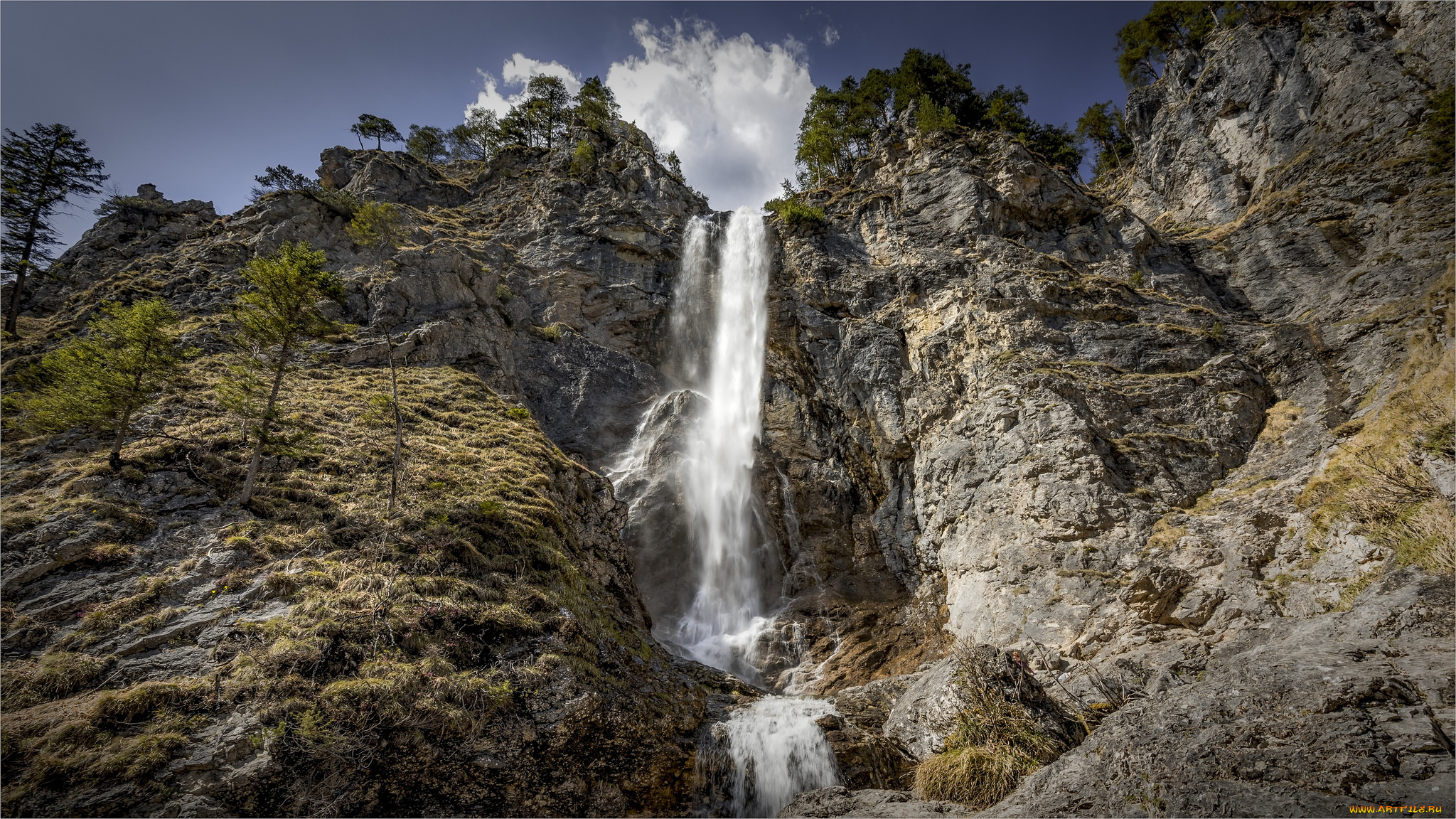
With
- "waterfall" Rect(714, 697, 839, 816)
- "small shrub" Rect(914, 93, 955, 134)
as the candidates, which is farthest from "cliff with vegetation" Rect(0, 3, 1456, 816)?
"small shrub" Rect(914, 93, 955, 134)

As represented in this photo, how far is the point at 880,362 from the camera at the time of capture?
25875 millimetres

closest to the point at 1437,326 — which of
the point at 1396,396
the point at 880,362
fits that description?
the point at 1396,396

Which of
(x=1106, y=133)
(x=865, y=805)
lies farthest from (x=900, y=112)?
(x=865, y=805)

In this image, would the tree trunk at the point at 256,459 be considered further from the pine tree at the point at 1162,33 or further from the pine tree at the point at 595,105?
the pine tree at the point at 1162,33

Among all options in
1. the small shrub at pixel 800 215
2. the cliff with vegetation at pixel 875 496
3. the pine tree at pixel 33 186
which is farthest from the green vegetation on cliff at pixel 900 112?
the pine tree at pixel 33 186

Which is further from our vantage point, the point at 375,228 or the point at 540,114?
the point at 540,114

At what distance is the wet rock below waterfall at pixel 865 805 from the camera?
877cm

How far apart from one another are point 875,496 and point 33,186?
4837 centimetres

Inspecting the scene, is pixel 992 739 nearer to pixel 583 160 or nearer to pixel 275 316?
pixel 275 316

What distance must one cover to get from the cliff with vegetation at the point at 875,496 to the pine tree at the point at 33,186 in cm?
239

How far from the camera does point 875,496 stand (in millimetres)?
25656

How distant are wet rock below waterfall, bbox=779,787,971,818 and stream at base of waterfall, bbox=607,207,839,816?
155 cm

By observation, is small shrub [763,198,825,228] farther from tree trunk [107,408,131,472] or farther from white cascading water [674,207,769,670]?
tree trunk [107,408,131,472]

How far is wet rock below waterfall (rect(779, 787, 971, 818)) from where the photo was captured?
8.77m
